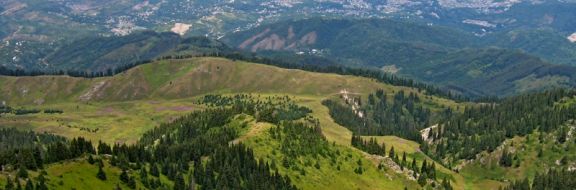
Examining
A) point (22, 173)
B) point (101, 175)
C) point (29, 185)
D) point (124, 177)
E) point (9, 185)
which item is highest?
point (22, 173)

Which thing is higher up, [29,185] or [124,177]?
[29,185]

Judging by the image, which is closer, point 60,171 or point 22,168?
point 22,168

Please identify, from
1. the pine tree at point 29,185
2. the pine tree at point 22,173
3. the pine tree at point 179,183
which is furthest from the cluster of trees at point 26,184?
the pine tree at point 179,183

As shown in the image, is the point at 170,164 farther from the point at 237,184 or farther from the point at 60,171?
the point at 60,171

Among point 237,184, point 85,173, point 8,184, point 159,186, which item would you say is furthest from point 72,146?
point 237,184

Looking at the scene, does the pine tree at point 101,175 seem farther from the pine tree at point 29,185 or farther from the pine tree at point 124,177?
the pine tree at point 29,185

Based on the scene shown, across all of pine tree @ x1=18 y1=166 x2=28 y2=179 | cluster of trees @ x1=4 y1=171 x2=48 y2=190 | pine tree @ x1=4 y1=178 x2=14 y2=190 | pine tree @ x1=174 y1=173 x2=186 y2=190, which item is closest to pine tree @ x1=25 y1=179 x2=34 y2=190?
cluster of trees @ x1=4 y1=171 x2=48 y2=190

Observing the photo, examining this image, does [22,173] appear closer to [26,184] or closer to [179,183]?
[26,184]

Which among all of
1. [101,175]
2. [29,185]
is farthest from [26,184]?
[101,175]

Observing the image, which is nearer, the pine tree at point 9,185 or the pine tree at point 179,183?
the pine tree at point 9,185

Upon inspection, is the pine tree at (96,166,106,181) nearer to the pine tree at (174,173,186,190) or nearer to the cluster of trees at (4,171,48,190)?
the cluster of trees at (4,171,48,190)

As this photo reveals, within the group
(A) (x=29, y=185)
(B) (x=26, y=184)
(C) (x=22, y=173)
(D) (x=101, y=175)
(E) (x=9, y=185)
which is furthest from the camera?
(D) (x=101, y=175)
